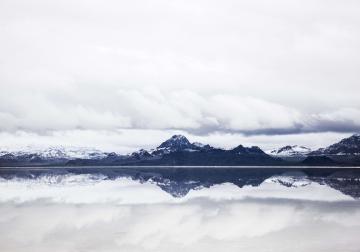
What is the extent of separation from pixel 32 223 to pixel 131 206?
1297cm

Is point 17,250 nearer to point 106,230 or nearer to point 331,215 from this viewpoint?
point 106,230

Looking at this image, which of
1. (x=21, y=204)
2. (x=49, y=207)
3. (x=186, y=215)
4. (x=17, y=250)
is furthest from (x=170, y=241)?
(x=21, y=204)

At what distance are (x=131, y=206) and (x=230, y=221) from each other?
14245mm

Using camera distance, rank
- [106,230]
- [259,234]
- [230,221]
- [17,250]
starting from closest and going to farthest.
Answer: [17,250], [259,234], [106,230], [230,221]

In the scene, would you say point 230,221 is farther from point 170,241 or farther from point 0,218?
point 0,218

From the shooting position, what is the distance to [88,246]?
2720 cm

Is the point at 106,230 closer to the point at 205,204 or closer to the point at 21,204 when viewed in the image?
the point at 205,204

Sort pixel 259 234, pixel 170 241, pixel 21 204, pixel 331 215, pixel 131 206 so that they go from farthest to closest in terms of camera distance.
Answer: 1. pixel 21 204
2. pixel 131 206
3. pixel 331 215
4. pixel 259 234
5. pixel 170 241

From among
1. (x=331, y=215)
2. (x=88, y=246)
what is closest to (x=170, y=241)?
(x=88, y=246)

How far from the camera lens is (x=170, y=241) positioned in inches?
1145

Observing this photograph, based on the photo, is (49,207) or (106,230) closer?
(106,230)

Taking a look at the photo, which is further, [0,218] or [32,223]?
[0,218]

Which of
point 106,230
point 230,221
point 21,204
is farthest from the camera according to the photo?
point 21,204

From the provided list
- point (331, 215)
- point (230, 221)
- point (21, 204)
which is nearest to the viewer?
point (230, 221)
